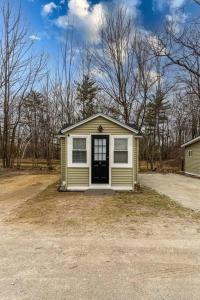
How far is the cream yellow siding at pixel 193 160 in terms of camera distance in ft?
62.7

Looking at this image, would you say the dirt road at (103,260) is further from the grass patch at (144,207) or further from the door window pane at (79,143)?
the door window pane at (79,143)

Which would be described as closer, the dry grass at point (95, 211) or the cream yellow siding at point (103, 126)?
the dry grass at point (95, 211)

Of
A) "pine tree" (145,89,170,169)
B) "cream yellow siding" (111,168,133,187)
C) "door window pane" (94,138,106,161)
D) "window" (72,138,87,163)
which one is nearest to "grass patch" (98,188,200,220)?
"cream yellow siding" (111,168,133,187)

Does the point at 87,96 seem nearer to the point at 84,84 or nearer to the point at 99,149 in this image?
the point at 84,84

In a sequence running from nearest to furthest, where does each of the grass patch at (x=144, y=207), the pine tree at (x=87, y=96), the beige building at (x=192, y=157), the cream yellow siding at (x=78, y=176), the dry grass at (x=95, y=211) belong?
the dry grass at (x=95, y=211)
the grass patch at (x=144, y=207)
the cream yellow siding at (x=78, y=176)
the beige building at (x=192, y=157)
the pine tree at (x=87, y=96)

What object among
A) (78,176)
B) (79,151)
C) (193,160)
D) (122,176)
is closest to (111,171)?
(122,176)

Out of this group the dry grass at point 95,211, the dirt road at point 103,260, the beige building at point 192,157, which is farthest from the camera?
the beige building at point 192,157

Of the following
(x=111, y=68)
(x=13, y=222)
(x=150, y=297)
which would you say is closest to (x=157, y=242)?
(x=150, y=297)

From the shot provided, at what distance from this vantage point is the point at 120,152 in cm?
1139

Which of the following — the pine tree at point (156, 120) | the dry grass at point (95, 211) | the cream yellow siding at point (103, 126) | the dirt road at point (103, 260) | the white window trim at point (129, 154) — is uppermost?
the pine tree at point (156, 120)

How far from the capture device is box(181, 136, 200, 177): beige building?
1912cm

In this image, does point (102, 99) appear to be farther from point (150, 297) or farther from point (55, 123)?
point (150, 297)

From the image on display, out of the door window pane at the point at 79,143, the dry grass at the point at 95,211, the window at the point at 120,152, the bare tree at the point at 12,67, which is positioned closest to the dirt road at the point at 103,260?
the dry grass at the point at 95,211

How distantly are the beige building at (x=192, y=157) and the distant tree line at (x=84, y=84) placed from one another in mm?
3298
